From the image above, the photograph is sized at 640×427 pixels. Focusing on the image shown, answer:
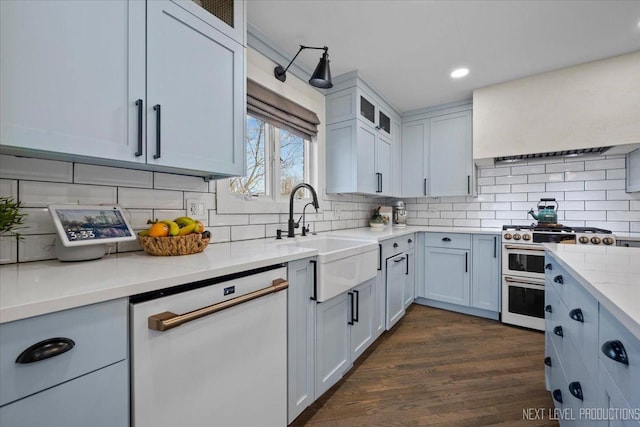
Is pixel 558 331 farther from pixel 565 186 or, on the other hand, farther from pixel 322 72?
pixel 565 186

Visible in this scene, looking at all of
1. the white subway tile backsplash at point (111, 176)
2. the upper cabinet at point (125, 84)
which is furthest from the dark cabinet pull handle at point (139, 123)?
the white subway tile backsplash at point (111, 176)

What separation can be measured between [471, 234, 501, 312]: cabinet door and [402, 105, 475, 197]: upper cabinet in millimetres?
637

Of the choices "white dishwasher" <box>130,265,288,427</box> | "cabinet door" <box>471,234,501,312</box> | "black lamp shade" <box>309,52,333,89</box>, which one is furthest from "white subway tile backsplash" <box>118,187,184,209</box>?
"cabinet door" <box>471,234,501,312</box>

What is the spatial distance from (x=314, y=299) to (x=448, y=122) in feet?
9.51

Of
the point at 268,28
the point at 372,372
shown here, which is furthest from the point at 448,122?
the point at 372,372

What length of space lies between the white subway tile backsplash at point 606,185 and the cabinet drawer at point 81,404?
3.92m

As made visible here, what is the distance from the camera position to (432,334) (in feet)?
8.21

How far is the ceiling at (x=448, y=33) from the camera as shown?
1730 millimetres

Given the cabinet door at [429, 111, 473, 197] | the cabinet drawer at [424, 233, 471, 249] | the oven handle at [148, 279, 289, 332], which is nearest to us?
the oven handle at [148, 279, 289, 332]

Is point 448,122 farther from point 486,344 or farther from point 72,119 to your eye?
point 72,119

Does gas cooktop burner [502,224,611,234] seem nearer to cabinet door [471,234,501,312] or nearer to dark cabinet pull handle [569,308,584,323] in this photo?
cabinet door [471,234,501,312]

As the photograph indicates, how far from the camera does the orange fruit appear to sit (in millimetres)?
1197

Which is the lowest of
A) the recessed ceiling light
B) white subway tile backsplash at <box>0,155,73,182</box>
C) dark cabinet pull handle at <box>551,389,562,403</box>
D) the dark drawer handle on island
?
dark cabinet pull handle at <box>551,389,562,403</box>

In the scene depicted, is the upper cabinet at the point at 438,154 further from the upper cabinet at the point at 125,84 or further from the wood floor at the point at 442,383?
the upper cabinet at the point at 125,84
